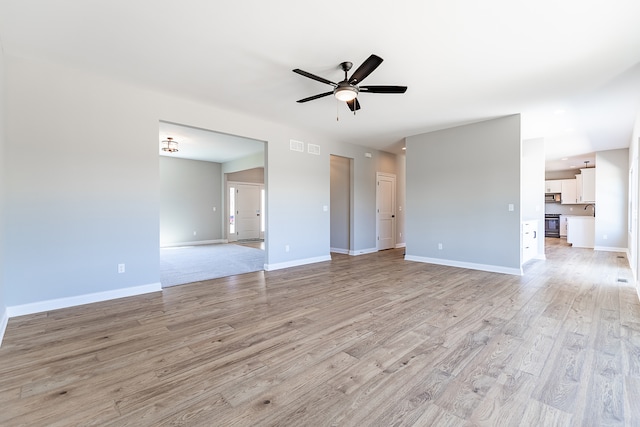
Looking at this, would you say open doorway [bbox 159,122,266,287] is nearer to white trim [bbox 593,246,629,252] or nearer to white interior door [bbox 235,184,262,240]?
white interior door [bbox 235,184,262,240]

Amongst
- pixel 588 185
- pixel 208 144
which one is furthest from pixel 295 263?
pixel 588 185

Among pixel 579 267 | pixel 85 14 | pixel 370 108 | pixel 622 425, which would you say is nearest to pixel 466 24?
pixel 370 108

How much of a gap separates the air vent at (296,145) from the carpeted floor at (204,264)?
2.43m

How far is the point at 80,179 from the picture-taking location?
11.1 feet

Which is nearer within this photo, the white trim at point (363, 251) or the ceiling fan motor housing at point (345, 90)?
the ceiling fan motor housing at point (345, 90)

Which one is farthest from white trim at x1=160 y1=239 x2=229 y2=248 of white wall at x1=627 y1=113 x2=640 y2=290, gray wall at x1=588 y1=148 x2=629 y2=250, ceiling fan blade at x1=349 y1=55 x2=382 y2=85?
gray wall at x1=588 y1=148 x2=629 y2=250

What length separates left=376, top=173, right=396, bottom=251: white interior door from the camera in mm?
7654

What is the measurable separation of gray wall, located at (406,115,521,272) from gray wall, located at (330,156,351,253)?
157 cm

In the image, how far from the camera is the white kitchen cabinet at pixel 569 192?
983 cm

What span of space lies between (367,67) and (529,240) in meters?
5.59

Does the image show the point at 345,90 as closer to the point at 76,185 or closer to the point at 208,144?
the point at 76,185

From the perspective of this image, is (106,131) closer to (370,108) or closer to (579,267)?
(370,108)

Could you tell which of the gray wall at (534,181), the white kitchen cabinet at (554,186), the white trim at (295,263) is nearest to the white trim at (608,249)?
the gray wall at (534,181)

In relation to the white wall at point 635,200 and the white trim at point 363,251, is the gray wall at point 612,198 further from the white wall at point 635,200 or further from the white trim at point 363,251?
the white trim at point 363,251
